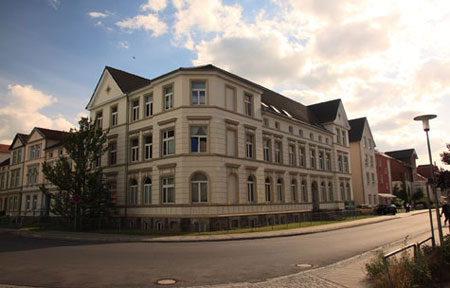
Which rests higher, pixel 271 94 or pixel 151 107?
pixel 271 94

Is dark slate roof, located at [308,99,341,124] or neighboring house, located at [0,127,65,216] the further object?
dark slate roof, located at [308,99,341,124]

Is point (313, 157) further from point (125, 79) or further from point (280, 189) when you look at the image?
point (125, 79)

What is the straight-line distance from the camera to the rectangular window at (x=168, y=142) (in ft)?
89.6

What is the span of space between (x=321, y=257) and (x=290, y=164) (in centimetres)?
2455

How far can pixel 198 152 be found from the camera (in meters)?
26.1

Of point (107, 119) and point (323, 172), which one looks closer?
point (107, 119)

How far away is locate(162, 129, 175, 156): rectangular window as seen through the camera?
27.3 m

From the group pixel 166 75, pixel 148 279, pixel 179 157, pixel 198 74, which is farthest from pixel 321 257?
pixel 166 75

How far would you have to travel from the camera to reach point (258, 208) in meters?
29.2

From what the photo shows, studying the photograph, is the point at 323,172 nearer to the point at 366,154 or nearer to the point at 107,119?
the point at 366,154

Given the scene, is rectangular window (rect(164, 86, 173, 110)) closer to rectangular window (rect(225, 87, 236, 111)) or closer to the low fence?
rectangular window (rect(225, 87, 236, 111))

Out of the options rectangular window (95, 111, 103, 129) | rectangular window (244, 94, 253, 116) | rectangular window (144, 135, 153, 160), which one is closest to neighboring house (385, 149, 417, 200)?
rectangular window (244, 94, 253, 116)

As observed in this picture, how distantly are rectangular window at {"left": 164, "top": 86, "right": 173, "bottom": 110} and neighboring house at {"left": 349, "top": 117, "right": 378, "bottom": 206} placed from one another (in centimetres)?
3777

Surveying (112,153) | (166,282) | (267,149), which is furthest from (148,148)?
(166,282)
